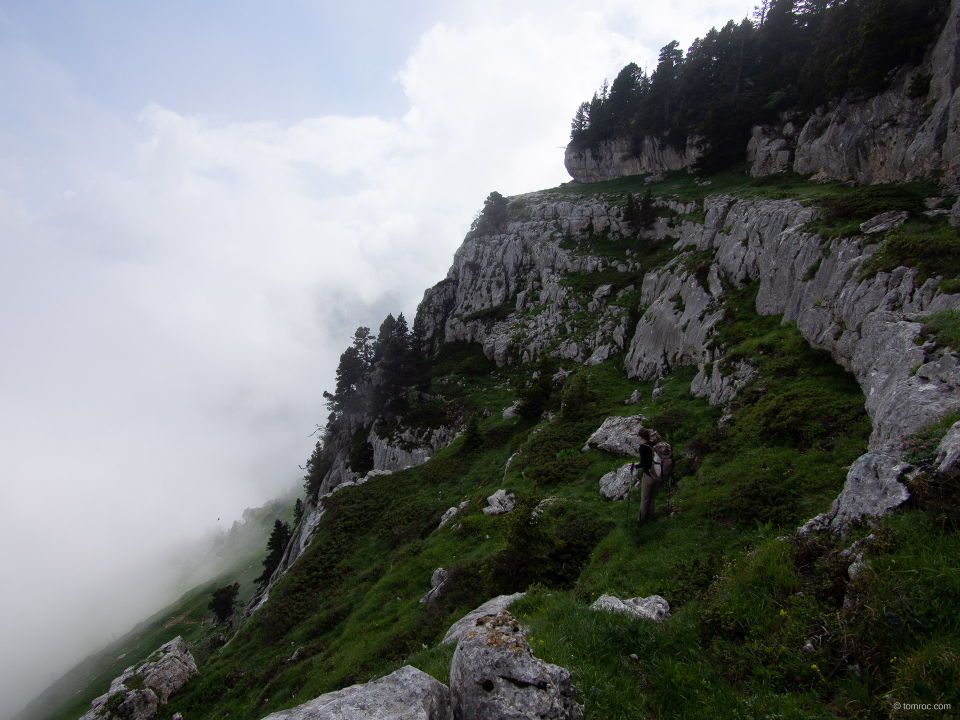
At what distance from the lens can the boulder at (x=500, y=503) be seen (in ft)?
64.0

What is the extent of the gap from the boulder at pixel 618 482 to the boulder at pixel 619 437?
2805 millimetres

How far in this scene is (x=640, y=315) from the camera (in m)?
36.6

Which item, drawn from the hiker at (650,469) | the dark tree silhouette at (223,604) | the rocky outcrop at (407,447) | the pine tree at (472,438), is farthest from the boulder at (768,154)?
the dark tree silhouette at (223,604)

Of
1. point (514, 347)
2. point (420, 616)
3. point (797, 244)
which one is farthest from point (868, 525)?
point (514, 347)

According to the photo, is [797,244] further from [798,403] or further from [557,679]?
[557,679]

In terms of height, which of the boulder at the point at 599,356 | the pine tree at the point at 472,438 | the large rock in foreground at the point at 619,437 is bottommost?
the large rock in foreground at the point at 619,437

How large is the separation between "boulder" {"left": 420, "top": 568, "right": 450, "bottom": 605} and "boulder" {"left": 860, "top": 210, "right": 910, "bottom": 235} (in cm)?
2612

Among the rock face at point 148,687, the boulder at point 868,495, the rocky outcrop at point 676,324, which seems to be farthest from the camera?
the rocky outcrop at point 676,324

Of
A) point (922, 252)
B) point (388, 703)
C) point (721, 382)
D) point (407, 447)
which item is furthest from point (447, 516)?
point (922, 252)

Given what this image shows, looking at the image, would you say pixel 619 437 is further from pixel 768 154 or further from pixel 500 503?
pixel 768 154

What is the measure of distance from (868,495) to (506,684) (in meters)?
6.76

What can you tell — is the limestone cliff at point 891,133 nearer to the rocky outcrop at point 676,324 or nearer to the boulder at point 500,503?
the rocky outcrop at point 676,324

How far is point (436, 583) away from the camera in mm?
16047

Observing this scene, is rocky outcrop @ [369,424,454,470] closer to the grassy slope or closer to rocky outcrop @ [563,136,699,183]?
the grassy slope
